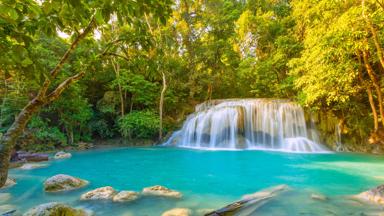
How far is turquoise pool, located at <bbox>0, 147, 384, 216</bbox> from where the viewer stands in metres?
3.90

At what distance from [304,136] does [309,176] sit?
633 centimetres

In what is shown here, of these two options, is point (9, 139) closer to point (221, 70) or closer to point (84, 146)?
point (84, 146)

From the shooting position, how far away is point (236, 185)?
18.0 feet

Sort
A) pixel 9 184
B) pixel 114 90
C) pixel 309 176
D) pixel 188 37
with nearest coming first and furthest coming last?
pixel 9 184, pixel 309 176, pixel 114 90, pixel 188 37

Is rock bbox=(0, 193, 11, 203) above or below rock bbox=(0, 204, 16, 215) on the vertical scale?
above

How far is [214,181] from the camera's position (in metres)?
5.83

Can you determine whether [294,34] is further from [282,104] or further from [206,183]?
[206,183]

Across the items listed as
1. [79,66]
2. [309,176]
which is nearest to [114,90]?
[309,176]

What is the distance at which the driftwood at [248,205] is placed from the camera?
329 centimetres

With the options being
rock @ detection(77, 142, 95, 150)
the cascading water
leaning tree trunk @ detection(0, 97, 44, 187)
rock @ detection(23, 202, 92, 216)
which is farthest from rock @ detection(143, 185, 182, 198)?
rock @ detection(77, 142, 95, 150)

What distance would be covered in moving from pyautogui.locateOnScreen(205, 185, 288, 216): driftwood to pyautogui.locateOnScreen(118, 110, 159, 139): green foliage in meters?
9.30

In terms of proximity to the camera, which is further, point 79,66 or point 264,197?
point 264,197

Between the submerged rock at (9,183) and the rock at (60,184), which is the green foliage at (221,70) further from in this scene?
the submerged rock at (9,183)

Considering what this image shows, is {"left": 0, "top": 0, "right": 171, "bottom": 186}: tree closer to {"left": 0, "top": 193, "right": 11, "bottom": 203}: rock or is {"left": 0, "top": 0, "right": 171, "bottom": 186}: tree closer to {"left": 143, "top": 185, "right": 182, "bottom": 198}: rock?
{"left": 143, "top": 185, "right": 182, "bottom": 198}: rock
